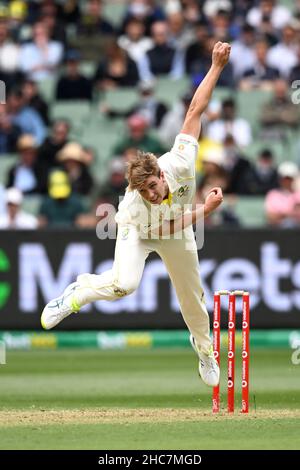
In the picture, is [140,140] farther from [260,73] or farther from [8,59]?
[8,59]

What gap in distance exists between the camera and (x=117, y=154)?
1430 cm

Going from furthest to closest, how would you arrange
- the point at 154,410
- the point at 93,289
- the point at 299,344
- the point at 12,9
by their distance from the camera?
the point at 12,9, the point at 299,344, the point at 154,410, the point at 93,289

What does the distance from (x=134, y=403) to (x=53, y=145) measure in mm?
5864

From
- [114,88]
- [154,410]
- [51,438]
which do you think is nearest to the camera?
[51,438]

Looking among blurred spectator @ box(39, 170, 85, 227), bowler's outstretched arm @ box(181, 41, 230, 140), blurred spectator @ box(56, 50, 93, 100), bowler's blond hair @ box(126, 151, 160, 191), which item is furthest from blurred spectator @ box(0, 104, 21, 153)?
bowler's blond hair @ box(126, 151, 160, 191)

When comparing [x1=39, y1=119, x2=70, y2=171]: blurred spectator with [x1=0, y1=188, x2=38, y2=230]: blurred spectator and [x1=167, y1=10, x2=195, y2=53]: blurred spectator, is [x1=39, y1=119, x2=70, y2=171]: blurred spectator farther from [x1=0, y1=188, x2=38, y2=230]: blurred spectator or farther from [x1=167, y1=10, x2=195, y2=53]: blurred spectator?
[x1=167, y1=10, x2=195, y2=53]: blurred spectator

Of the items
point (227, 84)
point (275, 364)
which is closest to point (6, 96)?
point (227, 84)

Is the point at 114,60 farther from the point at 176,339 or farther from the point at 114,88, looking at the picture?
the point at 176,339

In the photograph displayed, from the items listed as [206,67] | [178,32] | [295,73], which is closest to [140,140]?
[206,67]

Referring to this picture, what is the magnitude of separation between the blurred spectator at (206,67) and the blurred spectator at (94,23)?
1.20m

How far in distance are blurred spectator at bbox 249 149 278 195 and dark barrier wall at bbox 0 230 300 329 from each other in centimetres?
135

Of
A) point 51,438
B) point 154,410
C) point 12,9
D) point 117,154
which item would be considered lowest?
point 51,438

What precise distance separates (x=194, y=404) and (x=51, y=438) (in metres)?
2.01

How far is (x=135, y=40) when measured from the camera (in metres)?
15.8
